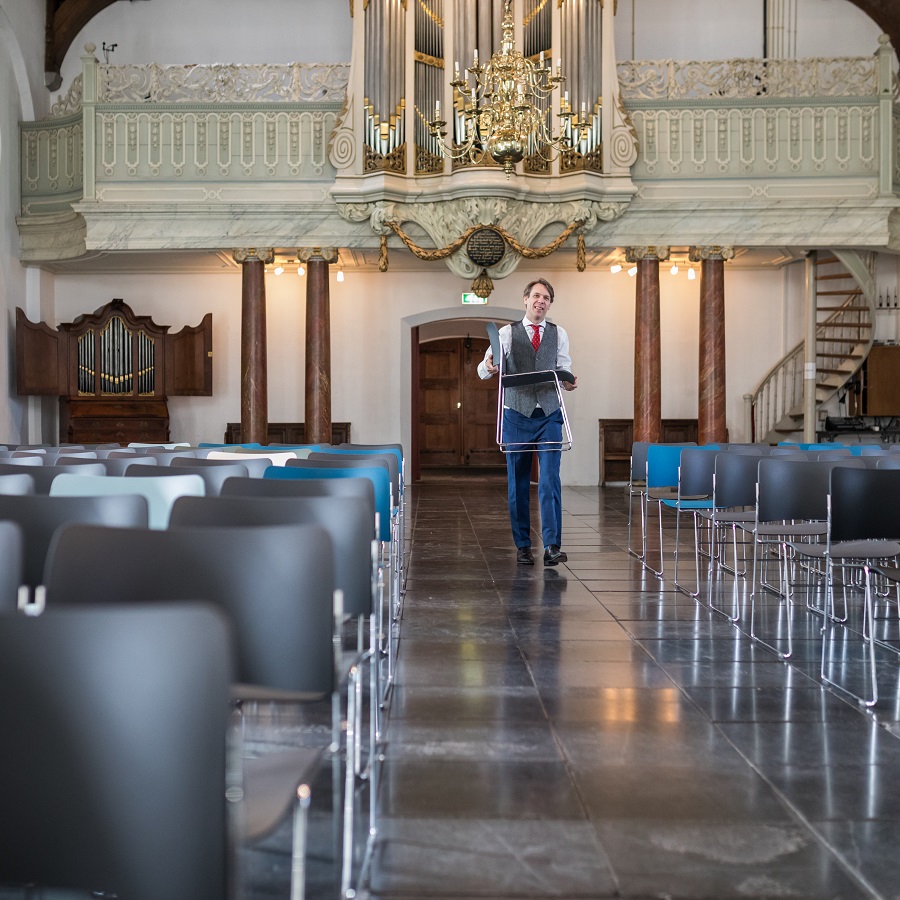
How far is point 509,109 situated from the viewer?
9.48m

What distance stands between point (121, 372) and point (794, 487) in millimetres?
12003

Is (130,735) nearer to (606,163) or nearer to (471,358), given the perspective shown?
(606,163)

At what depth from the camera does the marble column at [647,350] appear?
44.7ft

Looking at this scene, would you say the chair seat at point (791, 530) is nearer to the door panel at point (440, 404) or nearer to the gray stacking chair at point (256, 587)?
the gray stacking chair at point (256, 587)

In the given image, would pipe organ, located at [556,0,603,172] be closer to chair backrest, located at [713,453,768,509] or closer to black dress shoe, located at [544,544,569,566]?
black dress shoe, located at [544,544,569,566]

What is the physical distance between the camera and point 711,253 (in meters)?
13.5

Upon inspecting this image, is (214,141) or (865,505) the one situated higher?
(214,141)

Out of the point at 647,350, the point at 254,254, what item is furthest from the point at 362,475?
the point at 647,350

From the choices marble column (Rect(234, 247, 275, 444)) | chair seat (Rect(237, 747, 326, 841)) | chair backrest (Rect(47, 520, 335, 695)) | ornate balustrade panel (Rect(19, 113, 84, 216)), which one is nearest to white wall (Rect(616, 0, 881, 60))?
marble column (Rect(234, 247, 275, 444))

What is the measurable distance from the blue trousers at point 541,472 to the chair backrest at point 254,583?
4562mm

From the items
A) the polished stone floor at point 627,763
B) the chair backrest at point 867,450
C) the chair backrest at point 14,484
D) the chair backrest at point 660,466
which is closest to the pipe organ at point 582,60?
the chair backrest at point 660,466

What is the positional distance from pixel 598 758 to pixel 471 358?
55.4 ft

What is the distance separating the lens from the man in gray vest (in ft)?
22.5

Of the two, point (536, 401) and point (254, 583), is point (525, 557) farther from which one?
point (254, 583)
